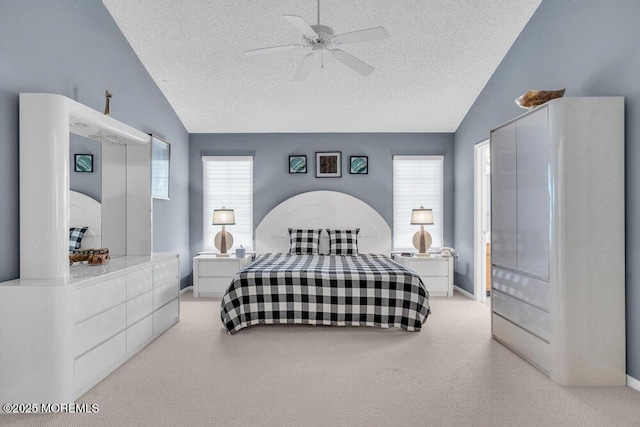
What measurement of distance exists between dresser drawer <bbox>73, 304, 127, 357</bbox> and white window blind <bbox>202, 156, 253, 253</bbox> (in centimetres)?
288

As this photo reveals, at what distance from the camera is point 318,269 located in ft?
12.8

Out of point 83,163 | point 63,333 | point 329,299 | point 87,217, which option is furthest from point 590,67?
point 87,217

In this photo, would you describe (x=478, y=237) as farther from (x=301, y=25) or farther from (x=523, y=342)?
(x=301, y=25)

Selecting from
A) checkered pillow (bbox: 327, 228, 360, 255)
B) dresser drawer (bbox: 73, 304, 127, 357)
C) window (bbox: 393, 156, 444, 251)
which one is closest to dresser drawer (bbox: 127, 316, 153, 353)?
dresser drawer (bbox: 73, 304, 127, 357)

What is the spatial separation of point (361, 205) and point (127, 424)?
13.6ft

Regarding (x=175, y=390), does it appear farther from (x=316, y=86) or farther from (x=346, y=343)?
(x=316, y=86)

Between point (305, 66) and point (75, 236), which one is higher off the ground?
point (305, 66)

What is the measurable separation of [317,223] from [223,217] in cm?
136

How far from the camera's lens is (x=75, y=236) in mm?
3205

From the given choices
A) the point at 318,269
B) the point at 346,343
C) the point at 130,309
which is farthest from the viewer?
the point at 318,269

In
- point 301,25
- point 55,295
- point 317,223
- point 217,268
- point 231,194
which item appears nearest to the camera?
point 55,295

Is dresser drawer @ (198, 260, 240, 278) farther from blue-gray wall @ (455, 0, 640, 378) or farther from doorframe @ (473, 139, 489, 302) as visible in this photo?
blue-gray wall @ (455, 0, 640, 378)

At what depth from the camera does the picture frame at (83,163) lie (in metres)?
3.13

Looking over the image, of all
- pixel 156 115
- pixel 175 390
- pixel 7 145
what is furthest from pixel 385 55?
pixel 175 390
